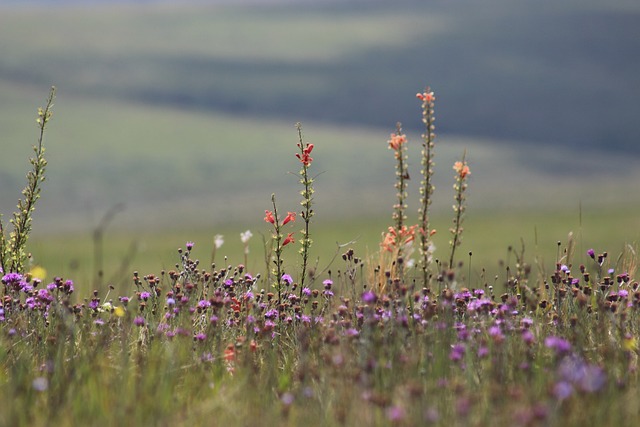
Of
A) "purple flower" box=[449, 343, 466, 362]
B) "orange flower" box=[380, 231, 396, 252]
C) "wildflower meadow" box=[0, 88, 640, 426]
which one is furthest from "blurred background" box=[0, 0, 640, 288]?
"purple flower" box=[449, 343, 466, 362]

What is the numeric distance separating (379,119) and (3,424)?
162812 mm

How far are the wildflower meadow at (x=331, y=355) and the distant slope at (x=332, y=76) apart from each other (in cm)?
15262

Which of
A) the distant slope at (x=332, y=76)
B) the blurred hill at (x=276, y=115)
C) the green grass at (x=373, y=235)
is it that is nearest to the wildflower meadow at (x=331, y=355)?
the green grass at (x=373, y=235)

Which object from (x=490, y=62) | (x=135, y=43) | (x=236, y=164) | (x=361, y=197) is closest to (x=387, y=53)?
(x=490, y=62)

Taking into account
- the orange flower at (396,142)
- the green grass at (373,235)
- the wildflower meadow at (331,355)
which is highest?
the orange flower at (396,142)

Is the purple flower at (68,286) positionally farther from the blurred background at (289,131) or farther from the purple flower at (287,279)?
the blurred background at (289,131)

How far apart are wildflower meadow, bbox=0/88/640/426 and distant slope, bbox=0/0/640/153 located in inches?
6008

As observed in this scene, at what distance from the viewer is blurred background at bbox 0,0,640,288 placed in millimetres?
84500

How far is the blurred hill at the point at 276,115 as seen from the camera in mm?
110000

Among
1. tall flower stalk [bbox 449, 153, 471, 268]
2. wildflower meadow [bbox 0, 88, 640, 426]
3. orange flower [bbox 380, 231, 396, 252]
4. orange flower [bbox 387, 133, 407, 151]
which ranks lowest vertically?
wildflower meadow [bbox 0, 88, 640, 426]

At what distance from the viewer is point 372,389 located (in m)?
3.89

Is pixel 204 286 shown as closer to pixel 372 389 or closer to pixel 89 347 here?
pixel 89 347

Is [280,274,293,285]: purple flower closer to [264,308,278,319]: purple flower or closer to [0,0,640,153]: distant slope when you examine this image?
Result: [264,308,278,319]: purple flower

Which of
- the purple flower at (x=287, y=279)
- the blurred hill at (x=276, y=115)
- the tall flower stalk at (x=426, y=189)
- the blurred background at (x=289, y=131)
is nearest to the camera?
the purple flower at (x=287, y=279)
